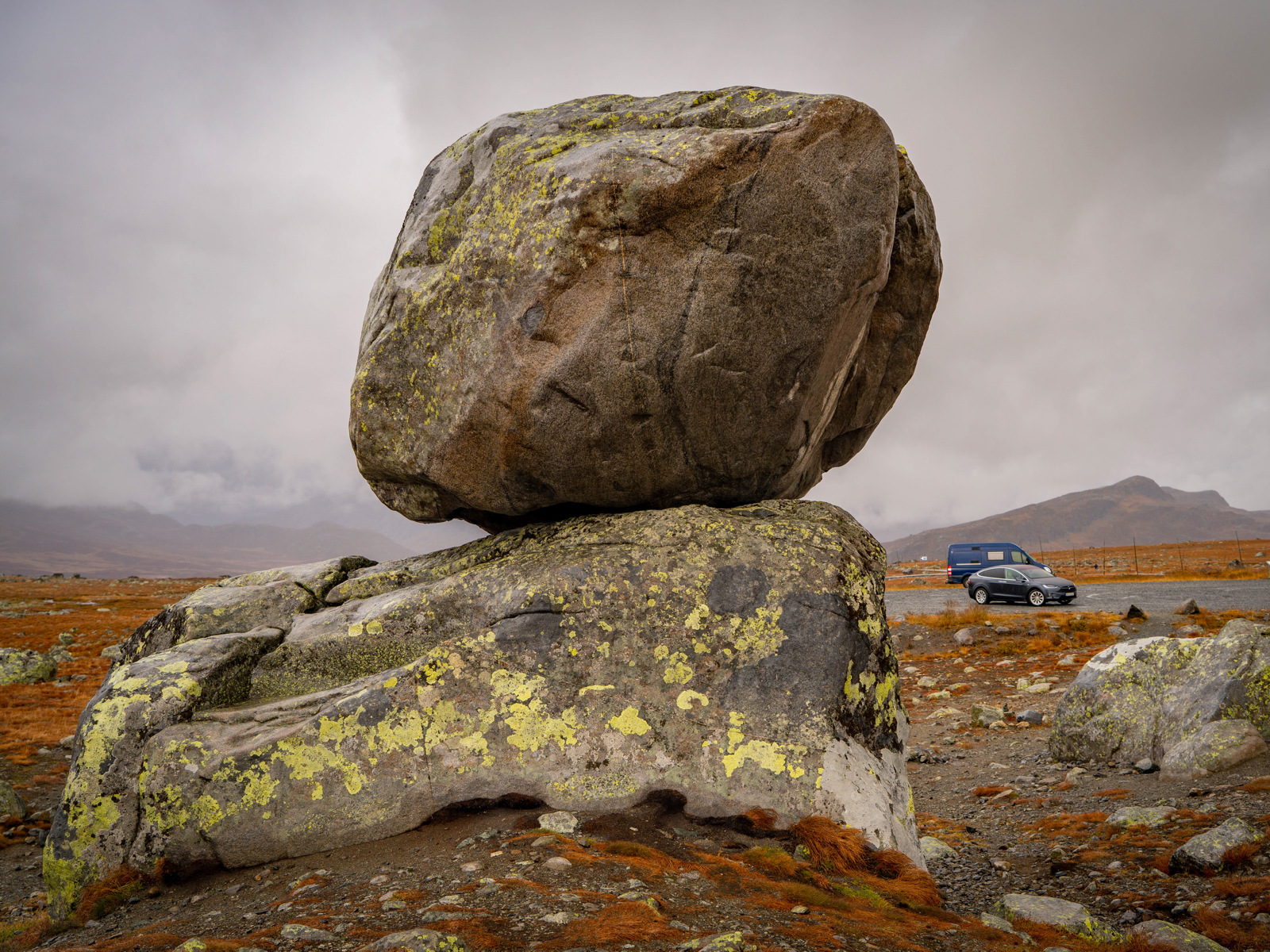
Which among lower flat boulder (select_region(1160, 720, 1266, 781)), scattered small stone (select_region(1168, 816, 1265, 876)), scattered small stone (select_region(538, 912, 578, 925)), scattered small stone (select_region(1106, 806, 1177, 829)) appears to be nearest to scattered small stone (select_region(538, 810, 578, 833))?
scattered small stone (select_region(538, 912, 578, 925))

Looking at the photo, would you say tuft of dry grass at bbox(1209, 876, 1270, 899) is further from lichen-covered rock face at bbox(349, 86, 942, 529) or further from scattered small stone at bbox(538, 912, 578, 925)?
lichen-covered rock face at bbox(349, 86, 942, 529)

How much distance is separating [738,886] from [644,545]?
3.71 metres

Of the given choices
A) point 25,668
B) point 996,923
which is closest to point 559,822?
point 996,923

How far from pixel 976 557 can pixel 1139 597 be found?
710 inches

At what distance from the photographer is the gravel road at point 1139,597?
3009cm

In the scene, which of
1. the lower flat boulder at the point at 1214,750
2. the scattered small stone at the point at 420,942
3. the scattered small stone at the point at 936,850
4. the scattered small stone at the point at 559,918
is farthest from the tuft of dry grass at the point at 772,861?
the lower flat boulder at the point at 1214,750

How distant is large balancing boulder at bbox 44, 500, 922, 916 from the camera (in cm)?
682

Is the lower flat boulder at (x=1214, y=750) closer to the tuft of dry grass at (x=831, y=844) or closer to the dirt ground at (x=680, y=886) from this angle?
the dirt ground at (x=680, y=886)

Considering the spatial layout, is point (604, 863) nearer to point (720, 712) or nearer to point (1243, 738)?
point (720, 712)

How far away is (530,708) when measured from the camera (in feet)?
24.1

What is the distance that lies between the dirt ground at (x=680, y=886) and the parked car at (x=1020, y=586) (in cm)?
2733

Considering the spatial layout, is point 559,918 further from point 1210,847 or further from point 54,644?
point 54,644

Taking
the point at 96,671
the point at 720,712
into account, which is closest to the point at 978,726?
the point at 720,712

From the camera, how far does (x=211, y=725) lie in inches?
288
